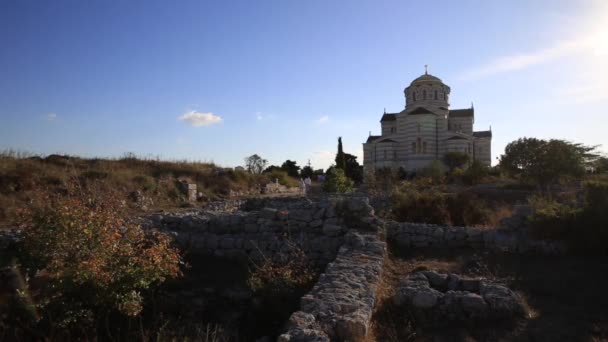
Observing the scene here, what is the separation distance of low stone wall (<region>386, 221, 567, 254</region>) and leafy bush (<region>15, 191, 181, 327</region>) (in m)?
5.89

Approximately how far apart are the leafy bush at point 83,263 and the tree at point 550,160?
2613 cm

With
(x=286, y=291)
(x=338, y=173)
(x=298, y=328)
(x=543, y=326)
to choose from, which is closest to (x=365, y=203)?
(x=286, y=291)

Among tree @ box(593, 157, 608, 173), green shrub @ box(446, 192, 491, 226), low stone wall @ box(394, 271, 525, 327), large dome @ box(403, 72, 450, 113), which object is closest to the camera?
low stone wall @ box(394, 271, 525, 327)

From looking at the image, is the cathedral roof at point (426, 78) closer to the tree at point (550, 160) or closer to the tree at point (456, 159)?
the tree at point (456, 159)

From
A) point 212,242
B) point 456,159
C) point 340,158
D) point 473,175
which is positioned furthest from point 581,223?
point 456,159

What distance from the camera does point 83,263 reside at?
16.6ft

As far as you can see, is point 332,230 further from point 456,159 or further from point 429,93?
point 429,93

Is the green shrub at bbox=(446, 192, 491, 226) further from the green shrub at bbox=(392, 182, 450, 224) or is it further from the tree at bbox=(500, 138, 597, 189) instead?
the tree at bbox=(500, 138, 597, 189)

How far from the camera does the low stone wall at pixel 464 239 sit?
8.91 meters

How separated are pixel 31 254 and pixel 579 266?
30.6 feet

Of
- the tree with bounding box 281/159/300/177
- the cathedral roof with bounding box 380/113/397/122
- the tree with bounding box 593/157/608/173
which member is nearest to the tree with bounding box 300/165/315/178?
the tree with bounding box 281/159/300/177

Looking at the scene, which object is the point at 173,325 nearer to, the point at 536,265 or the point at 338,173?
the point at 536,265

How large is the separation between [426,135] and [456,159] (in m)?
6.53

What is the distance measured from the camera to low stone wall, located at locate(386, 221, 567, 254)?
8.91m
